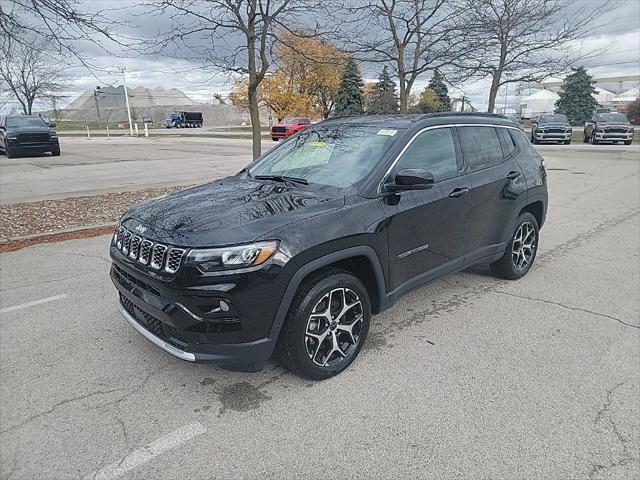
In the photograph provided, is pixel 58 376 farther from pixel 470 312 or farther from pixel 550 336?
pixel 550 336

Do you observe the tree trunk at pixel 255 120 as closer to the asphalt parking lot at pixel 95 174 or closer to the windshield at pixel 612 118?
the asphalt parking lot at pixel 95 174

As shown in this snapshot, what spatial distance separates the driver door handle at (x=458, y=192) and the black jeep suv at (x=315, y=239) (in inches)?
0.5

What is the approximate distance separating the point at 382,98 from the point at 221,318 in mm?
40773

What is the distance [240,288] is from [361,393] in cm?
108

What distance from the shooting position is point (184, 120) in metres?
71.1

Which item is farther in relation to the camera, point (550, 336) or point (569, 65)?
point (569, 65)

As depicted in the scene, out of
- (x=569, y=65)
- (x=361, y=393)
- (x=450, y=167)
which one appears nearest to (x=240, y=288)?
(x=361, y=393)

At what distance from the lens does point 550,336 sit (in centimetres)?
368

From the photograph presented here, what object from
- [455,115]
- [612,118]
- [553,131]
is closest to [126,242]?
[455,115]

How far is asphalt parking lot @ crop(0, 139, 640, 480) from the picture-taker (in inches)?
92.9

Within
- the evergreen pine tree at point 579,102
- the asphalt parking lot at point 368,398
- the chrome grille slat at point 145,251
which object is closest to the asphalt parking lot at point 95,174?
the asphalt parking lot at point 368,398

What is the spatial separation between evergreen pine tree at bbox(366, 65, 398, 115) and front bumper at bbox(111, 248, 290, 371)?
114 feet

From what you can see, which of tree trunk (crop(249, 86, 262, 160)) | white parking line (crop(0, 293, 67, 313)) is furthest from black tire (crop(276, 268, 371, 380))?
tree trunk (crop(249, 86, 262, 160))

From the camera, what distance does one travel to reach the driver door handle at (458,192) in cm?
383
